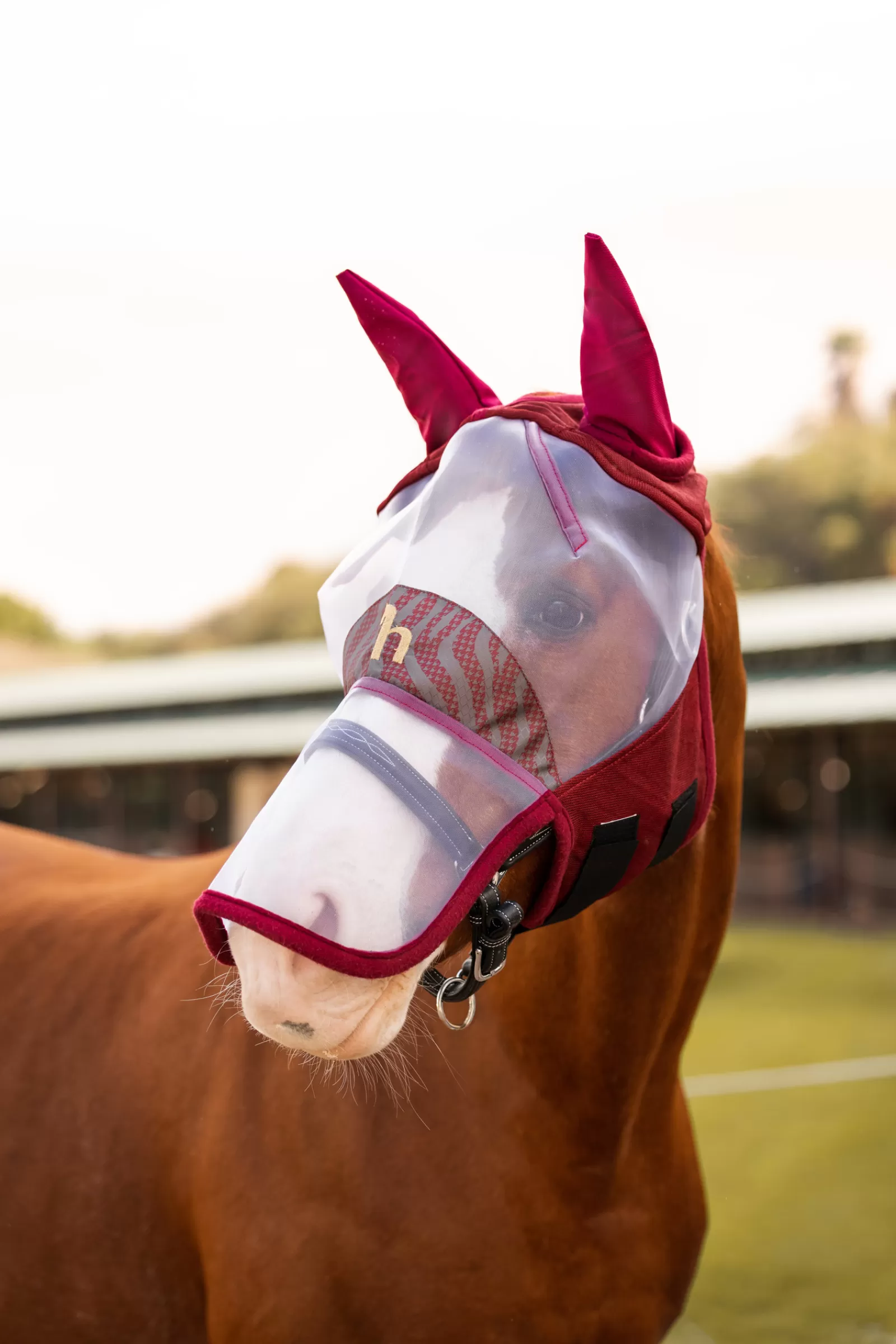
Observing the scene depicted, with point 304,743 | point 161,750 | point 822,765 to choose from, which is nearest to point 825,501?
point 822,765

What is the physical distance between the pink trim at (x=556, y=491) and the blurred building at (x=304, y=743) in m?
15.1

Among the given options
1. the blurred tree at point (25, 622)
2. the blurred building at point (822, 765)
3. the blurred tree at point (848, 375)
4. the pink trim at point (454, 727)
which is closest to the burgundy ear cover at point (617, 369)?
the pink trim at point (454, 727)

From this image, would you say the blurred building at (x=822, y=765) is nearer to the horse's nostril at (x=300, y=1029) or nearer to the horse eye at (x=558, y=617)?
the horse eye at (x=558, y=617)

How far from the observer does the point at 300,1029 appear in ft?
4.55

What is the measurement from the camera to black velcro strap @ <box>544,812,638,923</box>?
1599 mm

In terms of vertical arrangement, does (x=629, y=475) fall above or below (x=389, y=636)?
above

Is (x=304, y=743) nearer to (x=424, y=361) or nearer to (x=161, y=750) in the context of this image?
(x=161, y=750)

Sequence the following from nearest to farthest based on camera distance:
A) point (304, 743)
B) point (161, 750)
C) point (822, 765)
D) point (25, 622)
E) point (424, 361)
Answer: point (424, 361) < point (304, 743) < point (822, 765) < point (161, 750) < point (25, 622)

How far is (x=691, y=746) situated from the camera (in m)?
1.72

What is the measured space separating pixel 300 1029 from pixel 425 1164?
0.71 metres

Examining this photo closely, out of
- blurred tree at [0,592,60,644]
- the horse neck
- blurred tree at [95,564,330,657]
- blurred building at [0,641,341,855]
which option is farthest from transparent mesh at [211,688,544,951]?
blurred tree at [0,592,60,644]

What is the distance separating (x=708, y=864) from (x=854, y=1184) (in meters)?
4.39

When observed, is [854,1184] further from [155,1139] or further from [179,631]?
[179,631]

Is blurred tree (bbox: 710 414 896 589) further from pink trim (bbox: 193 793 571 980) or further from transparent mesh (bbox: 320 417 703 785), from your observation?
pink trim (bbox: 193 793 571 980)
